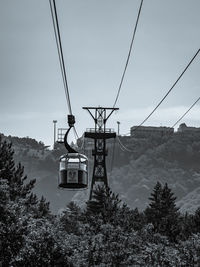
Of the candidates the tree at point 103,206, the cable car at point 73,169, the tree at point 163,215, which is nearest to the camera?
the cable car at point 73,169

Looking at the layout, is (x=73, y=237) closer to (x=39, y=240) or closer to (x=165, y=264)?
(x=39, y=240)

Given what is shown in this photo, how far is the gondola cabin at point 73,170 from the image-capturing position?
22391 millimetres

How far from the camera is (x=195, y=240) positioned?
28.7 meters

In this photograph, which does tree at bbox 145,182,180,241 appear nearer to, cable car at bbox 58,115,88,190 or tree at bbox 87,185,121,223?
tree at bbox 87,185,121,223

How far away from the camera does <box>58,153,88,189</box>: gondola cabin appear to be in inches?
882

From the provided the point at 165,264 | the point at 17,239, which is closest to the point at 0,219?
the point at 17,239

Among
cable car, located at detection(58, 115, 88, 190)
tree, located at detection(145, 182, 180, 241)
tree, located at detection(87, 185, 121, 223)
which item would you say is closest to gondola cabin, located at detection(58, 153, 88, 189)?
cable car, located at detection(58, 115, 88, 190)

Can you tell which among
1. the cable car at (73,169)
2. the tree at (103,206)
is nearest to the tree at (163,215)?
the tree at (103,206)

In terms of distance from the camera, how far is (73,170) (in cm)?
2250

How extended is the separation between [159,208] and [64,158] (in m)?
68.5

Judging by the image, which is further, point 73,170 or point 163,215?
point 163,215

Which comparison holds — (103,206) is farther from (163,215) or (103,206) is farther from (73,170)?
(73,170)

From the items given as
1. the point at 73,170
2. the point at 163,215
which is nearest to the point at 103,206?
the point at 163,215

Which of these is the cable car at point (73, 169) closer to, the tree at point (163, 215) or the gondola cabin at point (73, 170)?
the gondola cabin at point (73, 170)
